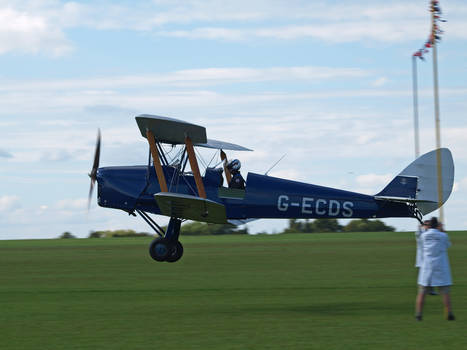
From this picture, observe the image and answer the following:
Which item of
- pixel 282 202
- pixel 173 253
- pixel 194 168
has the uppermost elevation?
pixel 194 168

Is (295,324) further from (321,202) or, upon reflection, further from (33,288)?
(33,288)

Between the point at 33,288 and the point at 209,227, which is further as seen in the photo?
the point at 209,227

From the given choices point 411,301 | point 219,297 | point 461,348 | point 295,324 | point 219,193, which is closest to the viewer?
point 461,348

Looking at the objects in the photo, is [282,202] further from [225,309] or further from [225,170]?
[225,309]

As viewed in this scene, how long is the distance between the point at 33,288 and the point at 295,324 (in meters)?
7.92

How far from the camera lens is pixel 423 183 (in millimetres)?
15812

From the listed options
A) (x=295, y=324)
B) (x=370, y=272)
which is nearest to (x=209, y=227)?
(x=370, y=272)

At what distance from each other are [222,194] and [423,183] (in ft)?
14.8

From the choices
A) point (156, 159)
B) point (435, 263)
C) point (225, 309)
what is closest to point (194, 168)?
point (156, 159)

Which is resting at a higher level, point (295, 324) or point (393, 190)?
point (393, 190)

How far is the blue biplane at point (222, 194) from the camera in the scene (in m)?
14.7

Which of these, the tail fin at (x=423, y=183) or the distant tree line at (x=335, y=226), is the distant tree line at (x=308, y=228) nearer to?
the distant tree line at (x=335, y=226)

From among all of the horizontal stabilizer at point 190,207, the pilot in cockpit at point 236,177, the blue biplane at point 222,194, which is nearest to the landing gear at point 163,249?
the blue biplane at point 222,194

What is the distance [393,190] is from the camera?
15906mm
